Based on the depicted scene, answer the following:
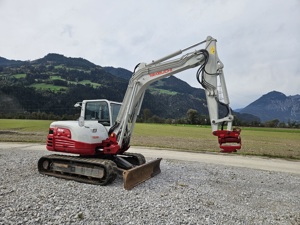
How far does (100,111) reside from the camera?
10.2 m

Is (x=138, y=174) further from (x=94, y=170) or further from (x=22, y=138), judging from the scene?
(x=22, y=138)

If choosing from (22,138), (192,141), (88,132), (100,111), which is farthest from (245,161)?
(22,138)

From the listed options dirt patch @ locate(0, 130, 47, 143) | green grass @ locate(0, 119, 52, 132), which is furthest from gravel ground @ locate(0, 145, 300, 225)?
green grass @ locate(0, 119, 52, 132)

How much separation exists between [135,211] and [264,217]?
3300mm

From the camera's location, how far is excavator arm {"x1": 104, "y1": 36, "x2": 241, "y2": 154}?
27.2ft

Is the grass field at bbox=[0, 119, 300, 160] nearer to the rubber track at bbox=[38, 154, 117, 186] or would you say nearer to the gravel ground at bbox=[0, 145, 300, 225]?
the gravel ground at bbox=[0, 145, 300, 225]

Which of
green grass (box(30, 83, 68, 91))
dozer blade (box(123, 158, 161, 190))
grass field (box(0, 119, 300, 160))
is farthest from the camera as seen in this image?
green grass (box(30, 83, 68, 91))

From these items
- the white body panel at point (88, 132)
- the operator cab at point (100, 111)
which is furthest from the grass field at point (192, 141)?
the white body panel at point (88, 132)

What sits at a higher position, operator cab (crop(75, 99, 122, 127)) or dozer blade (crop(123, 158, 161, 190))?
operator cab (crop(75, 99, 122, 127))

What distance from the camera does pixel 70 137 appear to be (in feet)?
31.6

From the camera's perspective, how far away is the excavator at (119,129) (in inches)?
335

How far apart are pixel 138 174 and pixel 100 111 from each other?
2953mm

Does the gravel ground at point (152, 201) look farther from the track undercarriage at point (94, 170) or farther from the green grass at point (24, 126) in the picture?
the green grass at point (24, 126)

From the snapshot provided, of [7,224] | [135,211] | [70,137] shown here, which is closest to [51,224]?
[7,224]
